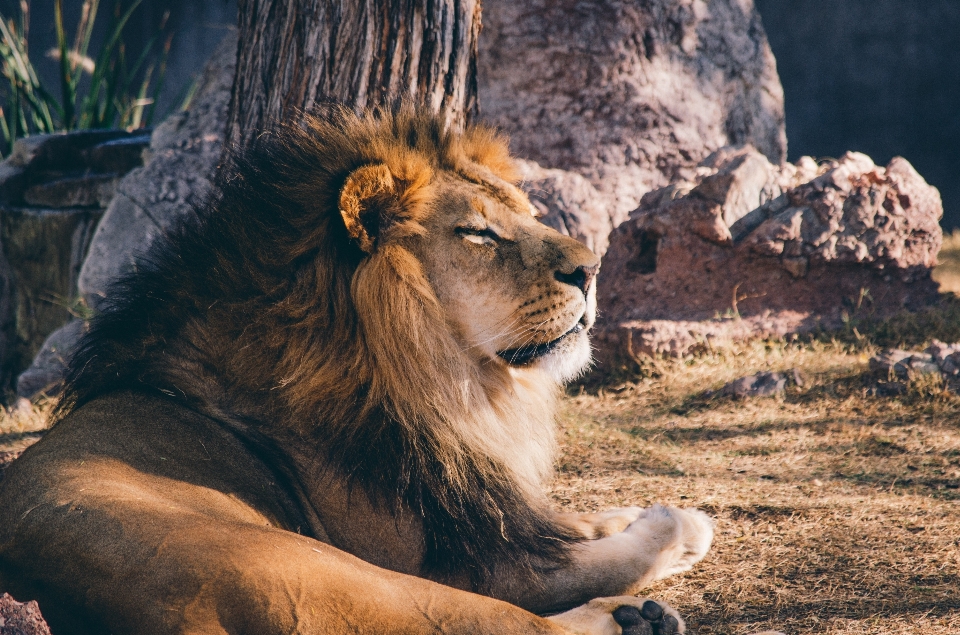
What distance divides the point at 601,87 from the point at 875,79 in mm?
5306

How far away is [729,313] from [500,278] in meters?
3.29

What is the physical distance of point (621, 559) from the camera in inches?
115

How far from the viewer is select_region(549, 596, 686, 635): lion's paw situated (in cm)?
246

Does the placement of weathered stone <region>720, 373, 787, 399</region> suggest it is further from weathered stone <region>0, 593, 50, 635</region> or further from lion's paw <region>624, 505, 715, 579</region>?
weathered stone <region>0, 593, 50, 635</region>

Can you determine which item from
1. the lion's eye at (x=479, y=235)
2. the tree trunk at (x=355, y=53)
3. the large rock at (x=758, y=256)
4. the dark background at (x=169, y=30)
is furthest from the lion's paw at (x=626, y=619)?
the dark background at (x=169, y=30)

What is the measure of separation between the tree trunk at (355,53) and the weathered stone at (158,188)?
1.92 metres

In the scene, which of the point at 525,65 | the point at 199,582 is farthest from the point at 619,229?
the point at 199,582

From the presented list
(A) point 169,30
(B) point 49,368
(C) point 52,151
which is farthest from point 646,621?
(A) point 169,30

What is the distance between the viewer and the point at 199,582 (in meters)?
1.93

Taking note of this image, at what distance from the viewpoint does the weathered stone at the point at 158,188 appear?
6156 millimetres

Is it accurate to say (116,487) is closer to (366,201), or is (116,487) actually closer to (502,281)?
(366,201)

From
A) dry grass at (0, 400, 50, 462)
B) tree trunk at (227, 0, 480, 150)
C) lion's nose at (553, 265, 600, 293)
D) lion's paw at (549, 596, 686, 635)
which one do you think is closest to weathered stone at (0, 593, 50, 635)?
lion's paw at (549, 596, 686, 635)

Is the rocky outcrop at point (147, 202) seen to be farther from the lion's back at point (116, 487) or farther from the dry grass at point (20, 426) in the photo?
the lion's back at point (116, 487)

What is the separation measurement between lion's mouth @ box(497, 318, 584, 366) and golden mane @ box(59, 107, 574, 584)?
0.33 feet
